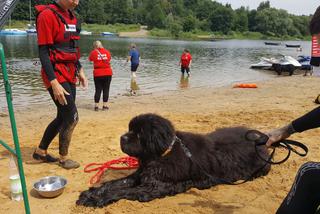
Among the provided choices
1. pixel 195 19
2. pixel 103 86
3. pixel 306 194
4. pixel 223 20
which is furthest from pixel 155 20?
pixel 306 194

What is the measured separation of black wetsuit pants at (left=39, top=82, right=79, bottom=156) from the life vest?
15 cm

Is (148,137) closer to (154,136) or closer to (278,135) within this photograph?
(154,136)

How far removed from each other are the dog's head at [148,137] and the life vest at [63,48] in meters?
1.41

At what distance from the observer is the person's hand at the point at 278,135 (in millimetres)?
3109

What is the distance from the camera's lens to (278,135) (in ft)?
10.4

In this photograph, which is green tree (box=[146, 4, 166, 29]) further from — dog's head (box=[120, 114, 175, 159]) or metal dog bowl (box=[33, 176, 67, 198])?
dog's head (box=[120, 114, 175, 159])

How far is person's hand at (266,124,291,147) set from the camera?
10.2 feet

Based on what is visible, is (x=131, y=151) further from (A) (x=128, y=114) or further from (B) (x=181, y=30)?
(B) (x=181, y=30)

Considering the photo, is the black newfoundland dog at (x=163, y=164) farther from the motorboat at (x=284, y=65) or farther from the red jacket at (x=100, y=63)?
the motorboat at (x=284, y=65)

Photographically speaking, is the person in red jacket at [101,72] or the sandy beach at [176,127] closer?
the sandy beach at [176,127]

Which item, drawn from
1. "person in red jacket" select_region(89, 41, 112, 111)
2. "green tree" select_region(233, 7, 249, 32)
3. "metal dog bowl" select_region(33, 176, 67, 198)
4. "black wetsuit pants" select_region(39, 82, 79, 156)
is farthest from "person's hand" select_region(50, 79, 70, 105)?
"green tree" select_region(233, 7, 249, 32)

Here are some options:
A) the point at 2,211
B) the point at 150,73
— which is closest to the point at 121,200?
the point at 2,211

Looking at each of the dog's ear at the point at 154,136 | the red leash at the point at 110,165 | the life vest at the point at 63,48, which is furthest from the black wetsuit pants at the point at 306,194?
the life vest at the point at 63,48

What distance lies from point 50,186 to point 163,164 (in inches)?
58.3
